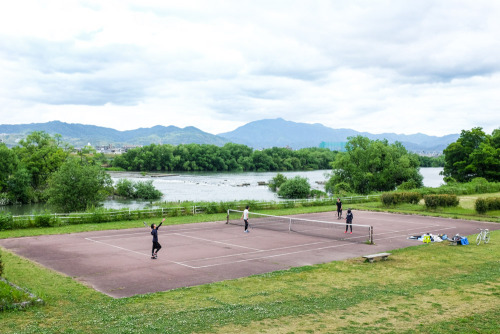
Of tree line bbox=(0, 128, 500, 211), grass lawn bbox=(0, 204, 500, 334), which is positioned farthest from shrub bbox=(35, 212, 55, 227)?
tree line bbox=(0, 128, 500, 211)

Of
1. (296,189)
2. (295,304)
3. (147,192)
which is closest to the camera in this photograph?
(295,304)

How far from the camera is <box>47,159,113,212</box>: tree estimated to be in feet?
156

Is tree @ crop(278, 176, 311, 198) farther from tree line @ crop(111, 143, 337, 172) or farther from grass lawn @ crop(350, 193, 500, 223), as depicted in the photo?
tree line @ crop(111, 143, 337, 172)

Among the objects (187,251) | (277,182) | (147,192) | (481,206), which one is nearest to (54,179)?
(147,192)

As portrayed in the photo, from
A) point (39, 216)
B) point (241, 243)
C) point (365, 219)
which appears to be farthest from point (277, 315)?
point (365, 219)

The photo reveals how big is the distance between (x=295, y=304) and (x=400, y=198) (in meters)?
35.2

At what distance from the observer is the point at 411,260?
20.0 metres

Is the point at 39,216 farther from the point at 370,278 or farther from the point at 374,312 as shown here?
the point at 374,312

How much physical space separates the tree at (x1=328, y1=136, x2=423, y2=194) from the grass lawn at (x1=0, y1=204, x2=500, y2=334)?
203 ft

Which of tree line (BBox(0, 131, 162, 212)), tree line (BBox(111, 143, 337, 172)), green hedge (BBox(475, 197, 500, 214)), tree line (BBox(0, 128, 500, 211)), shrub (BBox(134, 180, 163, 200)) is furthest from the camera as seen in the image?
tree line (BBox(111, 143, 337, 172))

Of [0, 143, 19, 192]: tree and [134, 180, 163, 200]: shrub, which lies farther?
[134, 180, 163, 200]: shrub

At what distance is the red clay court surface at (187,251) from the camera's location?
16703 millimetres

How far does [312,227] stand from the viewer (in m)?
32.2

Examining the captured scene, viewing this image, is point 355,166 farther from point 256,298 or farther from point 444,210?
point 256,298
